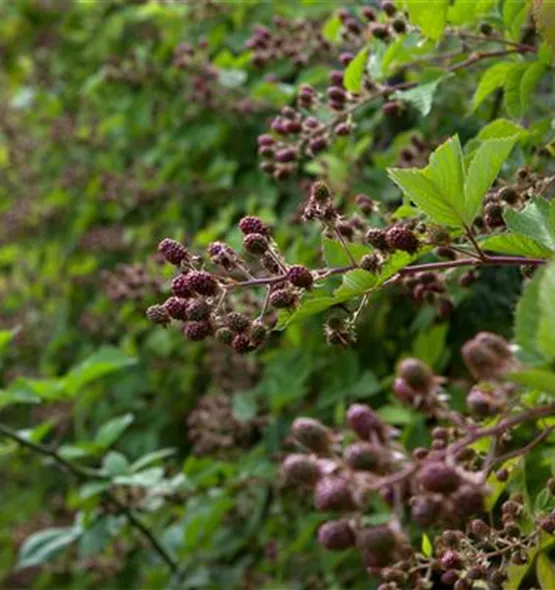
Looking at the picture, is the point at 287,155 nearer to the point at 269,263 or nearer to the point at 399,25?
the point at 399,25

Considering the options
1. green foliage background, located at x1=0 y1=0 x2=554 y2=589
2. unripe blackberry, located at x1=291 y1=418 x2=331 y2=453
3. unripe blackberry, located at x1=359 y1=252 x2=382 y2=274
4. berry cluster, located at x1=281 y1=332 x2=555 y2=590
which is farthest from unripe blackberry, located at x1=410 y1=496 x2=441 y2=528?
green foliage background, located at x1=0 y1=0 x2=554 y2=589

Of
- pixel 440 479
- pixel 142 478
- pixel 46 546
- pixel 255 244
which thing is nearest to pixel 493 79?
pixel 255 244

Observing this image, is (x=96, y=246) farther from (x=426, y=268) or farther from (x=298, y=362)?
(x=426, y=268)

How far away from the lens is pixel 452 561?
1.05m

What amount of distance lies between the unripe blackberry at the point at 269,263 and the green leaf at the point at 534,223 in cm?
22

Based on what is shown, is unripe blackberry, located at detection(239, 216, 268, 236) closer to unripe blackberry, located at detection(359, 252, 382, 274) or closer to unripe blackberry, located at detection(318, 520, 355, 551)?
unripe blackberry, located at detection(359, 252, 382, 274)

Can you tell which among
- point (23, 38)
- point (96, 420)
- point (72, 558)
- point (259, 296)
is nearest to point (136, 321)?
point (96, 420)

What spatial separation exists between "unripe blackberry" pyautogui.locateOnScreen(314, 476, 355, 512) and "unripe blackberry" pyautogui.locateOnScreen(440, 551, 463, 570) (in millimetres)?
202

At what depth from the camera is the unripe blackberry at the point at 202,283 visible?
1.05m

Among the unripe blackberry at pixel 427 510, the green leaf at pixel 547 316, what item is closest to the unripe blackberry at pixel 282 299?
the unripe blackberry at pixel 427 510

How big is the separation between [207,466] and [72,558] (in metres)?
0.84

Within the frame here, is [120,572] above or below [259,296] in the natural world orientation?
below

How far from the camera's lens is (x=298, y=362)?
7.79 ft

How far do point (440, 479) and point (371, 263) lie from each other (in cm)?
26
